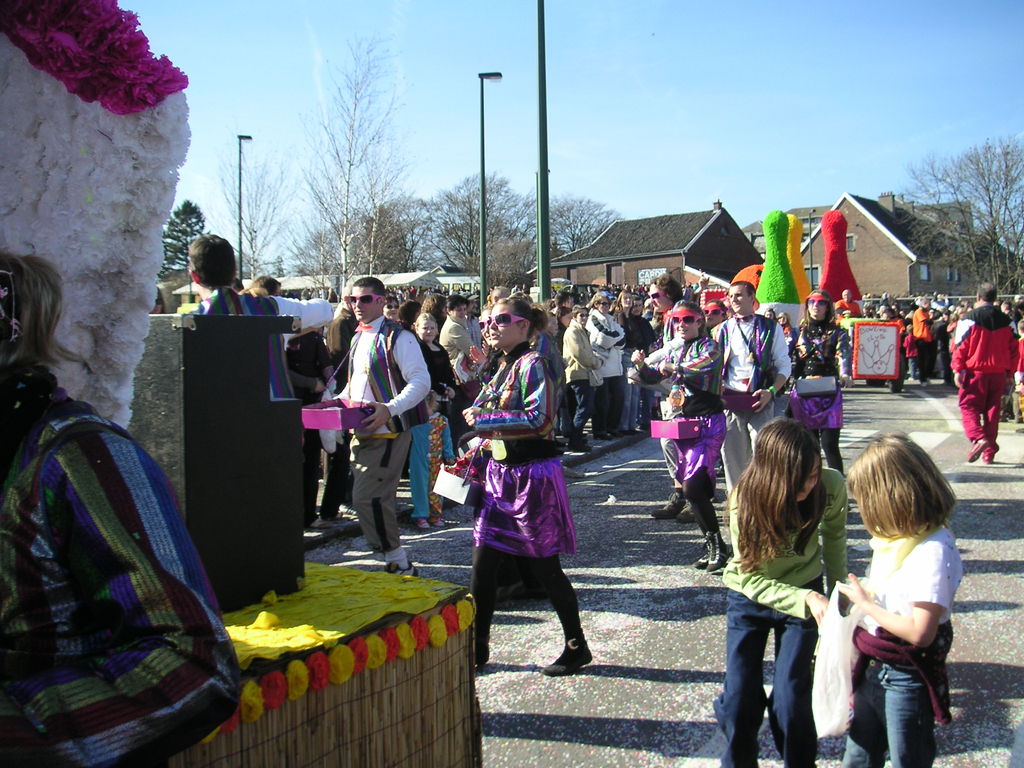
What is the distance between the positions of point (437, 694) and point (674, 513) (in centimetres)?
497

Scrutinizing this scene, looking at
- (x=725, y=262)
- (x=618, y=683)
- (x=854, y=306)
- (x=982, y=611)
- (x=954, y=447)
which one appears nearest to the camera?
(x=618, y=683)

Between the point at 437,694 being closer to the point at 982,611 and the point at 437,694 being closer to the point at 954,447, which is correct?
the point at 982,611

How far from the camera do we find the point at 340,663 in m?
2.10

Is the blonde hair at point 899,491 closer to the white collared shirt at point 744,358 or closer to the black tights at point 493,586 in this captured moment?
the black tights at point 493,586

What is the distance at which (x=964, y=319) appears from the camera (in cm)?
980

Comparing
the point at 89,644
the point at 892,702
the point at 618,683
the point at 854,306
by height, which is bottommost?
the point at 618,683

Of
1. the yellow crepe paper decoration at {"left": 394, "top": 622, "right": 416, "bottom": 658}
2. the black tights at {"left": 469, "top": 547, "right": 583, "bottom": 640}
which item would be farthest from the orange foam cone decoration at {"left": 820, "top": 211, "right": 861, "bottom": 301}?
the yellow crepe paper decoration at {"left": 394, "top": 622, "right": 416, "bottom": 658}

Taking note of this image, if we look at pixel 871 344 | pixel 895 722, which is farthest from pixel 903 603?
pixel 871 344

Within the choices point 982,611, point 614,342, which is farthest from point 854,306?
point 982,611

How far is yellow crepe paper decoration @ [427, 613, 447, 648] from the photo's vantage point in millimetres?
2404

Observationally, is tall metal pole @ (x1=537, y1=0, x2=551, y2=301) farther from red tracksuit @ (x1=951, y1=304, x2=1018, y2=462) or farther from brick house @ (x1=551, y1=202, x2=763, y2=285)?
brick house @ (x1=551, y1=202, x2=763, y2=285)

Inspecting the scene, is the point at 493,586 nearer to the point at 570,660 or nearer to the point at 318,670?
the point at 570,660

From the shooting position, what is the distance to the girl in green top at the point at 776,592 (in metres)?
2.78

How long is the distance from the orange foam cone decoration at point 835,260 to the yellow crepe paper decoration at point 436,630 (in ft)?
38.8
